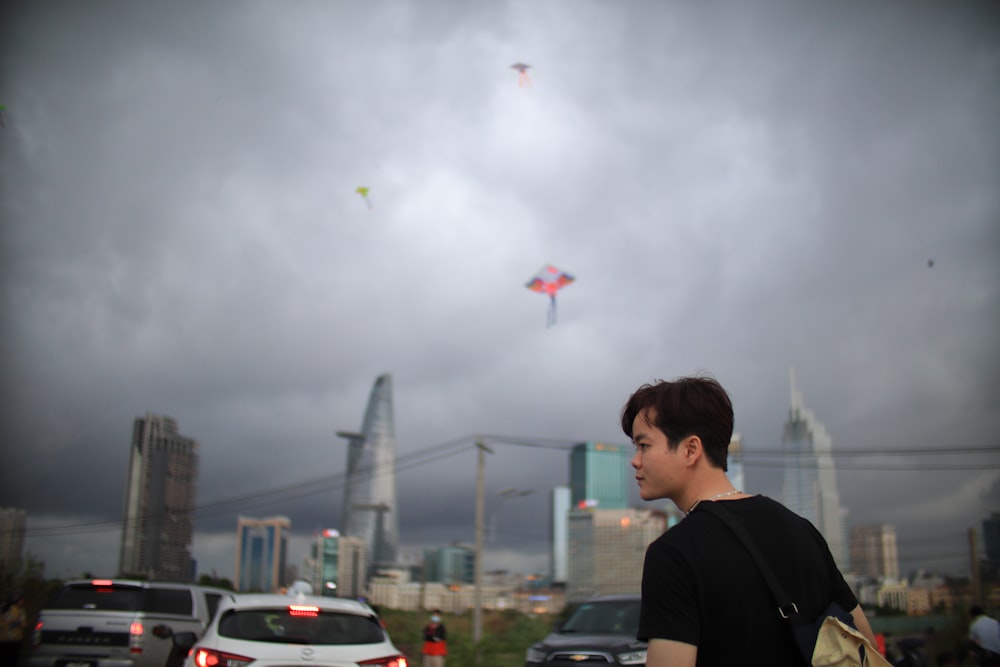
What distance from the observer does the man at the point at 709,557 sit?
1.90m

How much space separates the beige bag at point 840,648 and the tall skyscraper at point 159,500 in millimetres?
50782

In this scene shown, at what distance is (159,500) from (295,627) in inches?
1987

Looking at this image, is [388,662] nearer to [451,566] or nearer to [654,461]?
[654,461]

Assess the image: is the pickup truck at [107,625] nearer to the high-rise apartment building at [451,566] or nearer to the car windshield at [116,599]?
the car windshield at [116,599]

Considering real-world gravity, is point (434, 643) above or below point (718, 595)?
below

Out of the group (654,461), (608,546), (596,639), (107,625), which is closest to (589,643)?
(596,639)

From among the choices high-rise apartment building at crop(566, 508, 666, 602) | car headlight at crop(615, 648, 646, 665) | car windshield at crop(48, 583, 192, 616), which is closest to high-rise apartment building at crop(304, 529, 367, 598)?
high-rise apartment building at crop(566, 508, 666, 602)

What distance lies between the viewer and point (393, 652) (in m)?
6.86

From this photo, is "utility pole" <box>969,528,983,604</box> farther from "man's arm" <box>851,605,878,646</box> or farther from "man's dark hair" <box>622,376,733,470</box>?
"man's dark hair" <box>622,376,733,470</box>

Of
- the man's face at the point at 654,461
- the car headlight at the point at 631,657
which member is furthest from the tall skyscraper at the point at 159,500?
the man's face at the point at 654,461

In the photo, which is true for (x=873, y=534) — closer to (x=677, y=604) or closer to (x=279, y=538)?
(x=279, y=538)

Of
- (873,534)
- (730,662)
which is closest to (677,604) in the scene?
(730,662)

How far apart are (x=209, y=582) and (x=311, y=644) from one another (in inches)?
805

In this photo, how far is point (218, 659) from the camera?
247 inches
